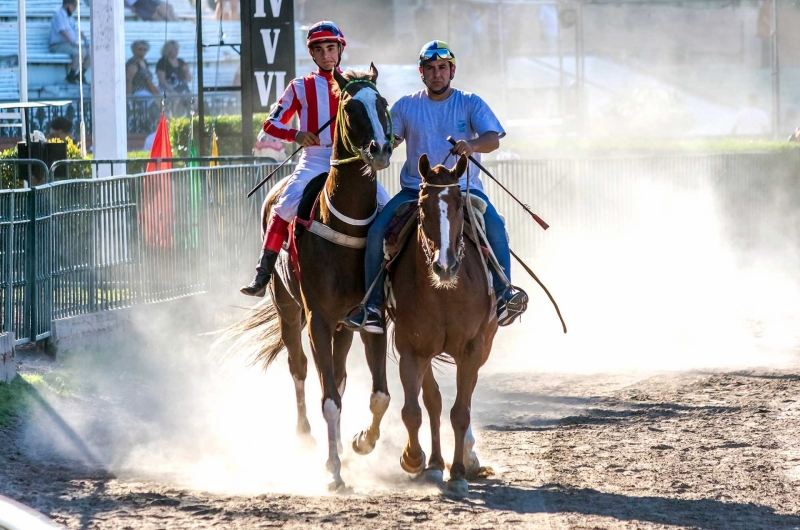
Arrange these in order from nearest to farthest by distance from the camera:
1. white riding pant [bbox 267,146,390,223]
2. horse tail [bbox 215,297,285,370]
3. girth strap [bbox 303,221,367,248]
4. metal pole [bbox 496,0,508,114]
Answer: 1. girth strap [bbox 303,221,367,248]
2. white riding pant [bbox 267,146,390,223]
3. horse tail [bbox 215,297,285,370]
4. metal pole [bbox 496,0,508,114]

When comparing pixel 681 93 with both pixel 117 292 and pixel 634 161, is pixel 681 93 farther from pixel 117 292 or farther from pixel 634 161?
pixel 117 292

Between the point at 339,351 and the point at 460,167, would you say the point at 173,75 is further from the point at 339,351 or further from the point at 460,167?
the point at 460,167

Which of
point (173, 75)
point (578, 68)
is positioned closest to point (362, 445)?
point (578, 68)

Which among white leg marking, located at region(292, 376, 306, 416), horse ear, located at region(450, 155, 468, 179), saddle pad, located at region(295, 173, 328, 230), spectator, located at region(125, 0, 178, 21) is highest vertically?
spectator, located at region(125, 0, 178, 21)

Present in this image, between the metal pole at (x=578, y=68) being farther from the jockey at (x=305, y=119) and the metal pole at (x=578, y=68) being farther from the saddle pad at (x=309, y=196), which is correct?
the saddle pad at (x=309, y=196)

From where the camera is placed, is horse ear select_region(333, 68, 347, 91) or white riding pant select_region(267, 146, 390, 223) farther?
white riding pant select_region(267, 146, 390, 223)

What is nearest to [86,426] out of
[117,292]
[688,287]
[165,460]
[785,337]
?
[165,460]

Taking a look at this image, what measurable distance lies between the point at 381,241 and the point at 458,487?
1.53 m

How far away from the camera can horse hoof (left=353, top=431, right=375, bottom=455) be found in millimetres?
7855

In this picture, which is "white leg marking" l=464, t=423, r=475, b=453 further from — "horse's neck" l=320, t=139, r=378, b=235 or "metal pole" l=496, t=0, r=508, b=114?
"metal pole" l=496, t=0, r=508, b=114

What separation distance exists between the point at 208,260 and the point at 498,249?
7.11 m

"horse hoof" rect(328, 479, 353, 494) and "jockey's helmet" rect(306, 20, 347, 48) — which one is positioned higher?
"jockey's helmet" rect(306, 20, 347, 48)

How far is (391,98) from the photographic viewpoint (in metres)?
34.0

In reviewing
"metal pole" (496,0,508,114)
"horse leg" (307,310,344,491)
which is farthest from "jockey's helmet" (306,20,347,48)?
"metal pole" (496,0,508,114)
